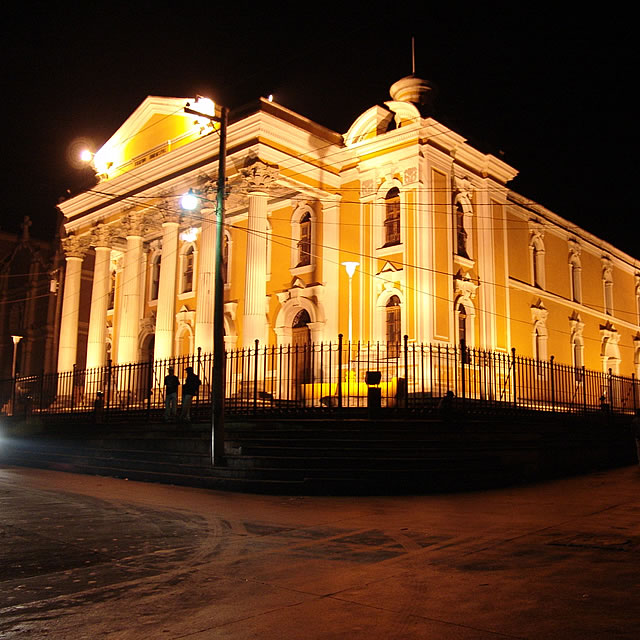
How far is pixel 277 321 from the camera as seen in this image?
27.1 metres

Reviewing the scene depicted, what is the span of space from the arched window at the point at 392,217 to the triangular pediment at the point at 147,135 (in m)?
7.62

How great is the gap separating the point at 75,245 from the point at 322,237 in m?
12.5

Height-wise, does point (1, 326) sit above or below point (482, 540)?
above

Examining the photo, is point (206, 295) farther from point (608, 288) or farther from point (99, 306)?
point (608, 288)

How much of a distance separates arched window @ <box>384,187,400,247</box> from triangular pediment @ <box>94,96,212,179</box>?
762cm

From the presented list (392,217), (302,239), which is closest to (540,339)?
(392,217)

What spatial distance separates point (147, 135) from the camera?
96.3 feet

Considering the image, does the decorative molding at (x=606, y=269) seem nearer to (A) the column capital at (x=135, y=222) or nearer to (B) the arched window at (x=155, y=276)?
(B) the arched window at (x=155, y=276)

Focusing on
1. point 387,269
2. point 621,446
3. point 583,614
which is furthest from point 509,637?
point 387,269

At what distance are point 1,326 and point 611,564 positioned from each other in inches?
2033

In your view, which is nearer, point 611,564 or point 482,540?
point 611,564

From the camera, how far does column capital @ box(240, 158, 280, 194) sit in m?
23.3

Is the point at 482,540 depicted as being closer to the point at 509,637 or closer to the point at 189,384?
the point at 509,637

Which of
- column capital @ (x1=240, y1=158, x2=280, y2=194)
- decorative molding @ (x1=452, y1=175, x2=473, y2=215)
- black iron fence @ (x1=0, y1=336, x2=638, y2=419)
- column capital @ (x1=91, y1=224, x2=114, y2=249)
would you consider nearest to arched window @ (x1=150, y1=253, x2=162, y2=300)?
column capital @ (x1=91, y1=224, x2=114, y2=249)
